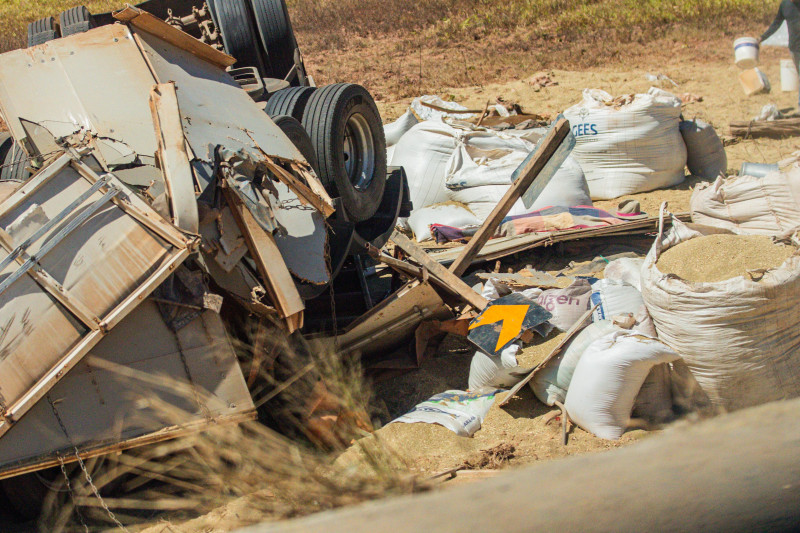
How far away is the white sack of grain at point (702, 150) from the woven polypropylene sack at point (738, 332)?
373cm

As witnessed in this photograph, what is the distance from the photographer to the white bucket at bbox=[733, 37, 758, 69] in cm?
898

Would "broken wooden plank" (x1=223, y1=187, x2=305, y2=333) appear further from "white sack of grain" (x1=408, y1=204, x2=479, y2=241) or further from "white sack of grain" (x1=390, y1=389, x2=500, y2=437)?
"white sack of grain" (x1=408, y1=204, x2=479, y2=241)

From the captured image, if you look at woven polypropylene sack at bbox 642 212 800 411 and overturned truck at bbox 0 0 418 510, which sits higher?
overturned truck at bbox 0 0 418 510

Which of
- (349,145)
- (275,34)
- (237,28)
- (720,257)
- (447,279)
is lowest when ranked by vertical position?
(447,279)

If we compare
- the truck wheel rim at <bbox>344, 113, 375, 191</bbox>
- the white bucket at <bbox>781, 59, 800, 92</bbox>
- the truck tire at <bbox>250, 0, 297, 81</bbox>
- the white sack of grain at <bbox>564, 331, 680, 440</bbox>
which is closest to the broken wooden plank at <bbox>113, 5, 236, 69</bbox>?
the truck wheel rim at <bbox>344, 113, 375, 191</bbox>

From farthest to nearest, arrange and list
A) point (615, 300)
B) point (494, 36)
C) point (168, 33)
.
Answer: point (494, 36) → point (168, 33) → point (615, 300)

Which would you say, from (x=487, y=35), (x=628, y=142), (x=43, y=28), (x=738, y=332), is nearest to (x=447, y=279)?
(x=738, y=332)

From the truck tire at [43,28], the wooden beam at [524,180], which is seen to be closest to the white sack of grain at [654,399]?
the wooden beam at [524,180]

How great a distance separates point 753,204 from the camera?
157 inches

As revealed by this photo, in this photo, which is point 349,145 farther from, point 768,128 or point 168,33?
point 768,128

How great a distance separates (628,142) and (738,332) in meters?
3.46

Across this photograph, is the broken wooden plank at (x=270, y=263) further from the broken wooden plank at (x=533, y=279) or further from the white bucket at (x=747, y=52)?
the white bucket at (x=747, y=52)

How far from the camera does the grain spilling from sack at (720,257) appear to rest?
119 inches

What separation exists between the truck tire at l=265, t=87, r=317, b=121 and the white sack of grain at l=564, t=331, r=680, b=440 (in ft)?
7.75
